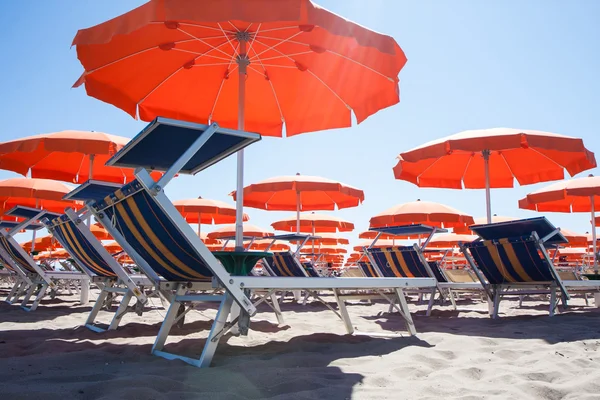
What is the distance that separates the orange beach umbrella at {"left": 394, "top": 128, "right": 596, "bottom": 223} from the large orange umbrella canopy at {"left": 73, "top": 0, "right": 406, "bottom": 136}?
141cm

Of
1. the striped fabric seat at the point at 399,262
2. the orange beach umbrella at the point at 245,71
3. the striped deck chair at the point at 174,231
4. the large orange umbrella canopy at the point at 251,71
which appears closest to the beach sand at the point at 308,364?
the striped deck chair at the point at 174,231

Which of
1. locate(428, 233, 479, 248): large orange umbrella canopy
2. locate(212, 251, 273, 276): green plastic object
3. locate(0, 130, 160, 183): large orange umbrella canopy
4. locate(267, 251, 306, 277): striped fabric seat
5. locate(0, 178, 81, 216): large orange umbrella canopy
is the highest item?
locate(0, 130, 160, 183): large orange umbrella canopy

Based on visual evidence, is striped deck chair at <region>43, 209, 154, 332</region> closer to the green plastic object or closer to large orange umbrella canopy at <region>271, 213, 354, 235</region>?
the green plastic object

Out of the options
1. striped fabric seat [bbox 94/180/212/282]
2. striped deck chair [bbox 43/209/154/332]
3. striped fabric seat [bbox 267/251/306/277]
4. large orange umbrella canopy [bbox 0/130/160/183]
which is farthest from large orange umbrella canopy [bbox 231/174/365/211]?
striped fabric seat [bbox 94/180/212/282]

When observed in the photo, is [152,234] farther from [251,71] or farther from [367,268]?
[367,268]

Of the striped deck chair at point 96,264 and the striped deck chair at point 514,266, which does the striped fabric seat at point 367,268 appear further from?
the striped deck chair at point 96,264

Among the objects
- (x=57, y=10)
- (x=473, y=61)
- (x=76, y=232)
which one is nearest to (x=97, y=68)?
(x=76, y=232)

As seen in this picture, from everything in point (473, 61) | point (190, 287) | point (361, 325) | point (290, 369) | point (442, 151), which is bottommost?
point (361, 325)

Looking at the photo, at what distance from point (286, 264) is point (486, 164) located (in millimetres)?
3125

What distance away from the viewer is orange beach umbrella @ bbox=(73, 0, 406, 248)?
4246 mm

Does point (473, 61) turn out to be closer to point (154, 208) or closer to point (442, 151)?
point (442, 151)

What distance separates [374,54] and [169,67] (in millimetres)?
2113

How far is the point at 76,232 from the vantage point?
3.79 m

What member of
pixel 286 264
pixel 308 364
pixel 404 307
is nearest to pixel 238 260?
pixel 308 364
